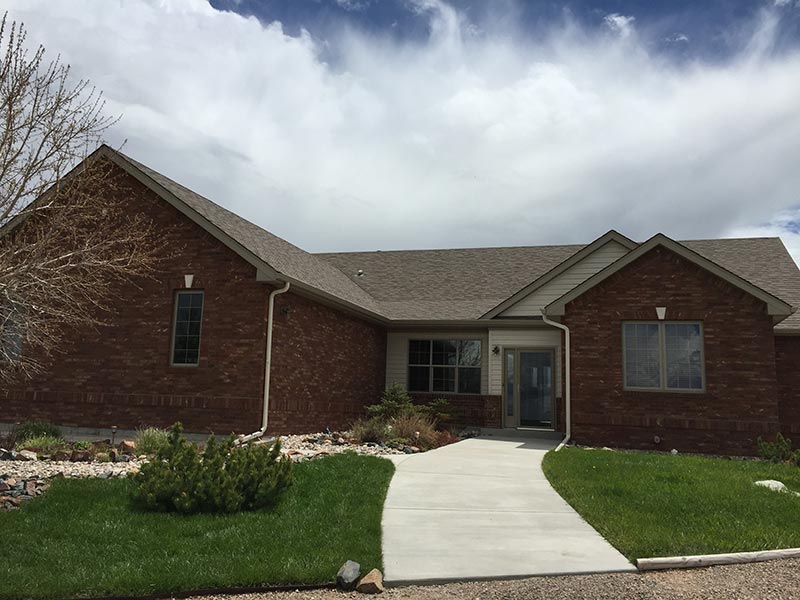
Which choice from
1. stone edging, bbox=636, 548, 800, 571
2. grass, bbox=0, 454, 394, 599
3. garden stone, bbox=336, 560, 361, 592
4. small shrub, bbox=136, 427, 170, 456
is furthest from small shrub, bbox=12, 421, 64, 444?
stone edging, bbox=636, 548, 800, 571

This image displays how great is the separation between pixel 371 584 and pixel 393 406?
12553mm

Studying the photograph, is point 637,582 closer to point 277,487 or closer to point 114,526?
point 277,487

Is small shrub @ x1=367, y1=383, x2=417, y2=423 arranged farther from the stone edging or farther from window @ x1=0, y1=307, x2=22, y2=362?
the stone edging

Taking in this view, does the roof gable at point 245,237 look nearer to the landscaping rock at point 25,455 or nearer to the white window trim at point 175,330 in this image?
the white window trim at point 175,330

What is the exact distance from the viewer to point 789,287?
1731 centimetres

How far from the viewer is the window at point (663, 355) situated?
48.1 ft

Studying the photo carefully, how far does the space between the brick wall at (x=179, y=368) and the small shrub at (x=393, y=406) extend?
249 centimetres

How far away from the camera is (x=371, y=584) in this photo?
5.30 metres

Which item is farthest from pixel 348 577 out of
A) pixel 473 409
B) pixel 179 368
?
pixel 473 409

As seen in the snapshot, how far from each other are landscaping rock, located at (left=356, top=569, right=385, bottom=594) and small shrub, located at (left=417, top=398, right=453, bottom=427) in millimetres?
12037

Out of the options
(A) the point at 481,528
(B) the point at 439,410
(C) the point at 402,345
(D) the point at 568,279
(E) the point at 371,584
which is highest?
(D) the point at 568,279

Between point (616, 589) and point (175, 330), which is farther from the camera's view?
point (175, 330)

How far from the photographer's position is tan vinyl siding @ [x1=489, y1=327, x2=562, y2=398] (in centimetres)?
1792

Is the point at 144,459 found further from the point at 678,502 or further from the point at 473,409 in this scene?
the point at 473,409
